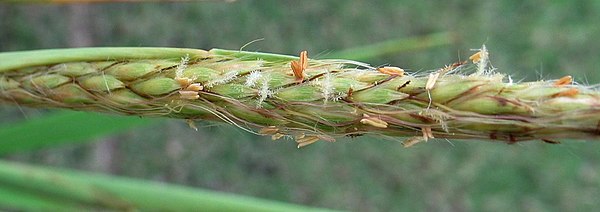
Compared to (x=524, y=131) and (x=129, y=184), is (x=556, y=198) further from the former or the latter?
(x=524, y=131)

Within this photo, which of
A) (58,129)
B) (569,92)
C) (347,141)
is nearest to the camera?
(569,92)

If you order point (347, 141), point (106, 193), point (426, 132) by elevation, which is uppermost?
point (347, 141)

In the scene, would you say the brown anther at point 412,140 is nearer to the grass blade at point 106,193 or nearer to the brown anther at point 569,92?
the brown anther at point 569,92

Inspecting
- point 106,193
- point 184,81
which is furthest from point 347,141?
point 184,81

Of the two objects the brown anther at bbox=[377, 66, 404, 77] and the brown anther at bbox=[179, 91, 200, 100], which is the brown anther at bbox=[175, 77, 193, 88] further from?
the brown anther at bbox=[377, 66, 404, 77]

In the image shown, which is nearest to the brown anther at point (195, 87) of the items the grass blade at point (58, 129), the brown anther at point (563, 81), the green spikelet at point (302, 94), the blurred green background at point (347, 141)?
the green spikelet at point (302, 94)

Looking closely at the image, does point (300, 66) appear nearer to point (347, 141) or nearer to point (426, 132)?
point (426, 132)

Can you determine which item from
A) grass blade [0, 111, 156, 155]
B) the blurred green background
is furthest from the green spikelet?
the blurred green background

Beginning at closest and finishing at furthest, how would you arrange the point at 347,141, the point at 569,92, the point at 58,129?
1. the point at 569,92
2. the point at 58,129
3. the point at 347,141
